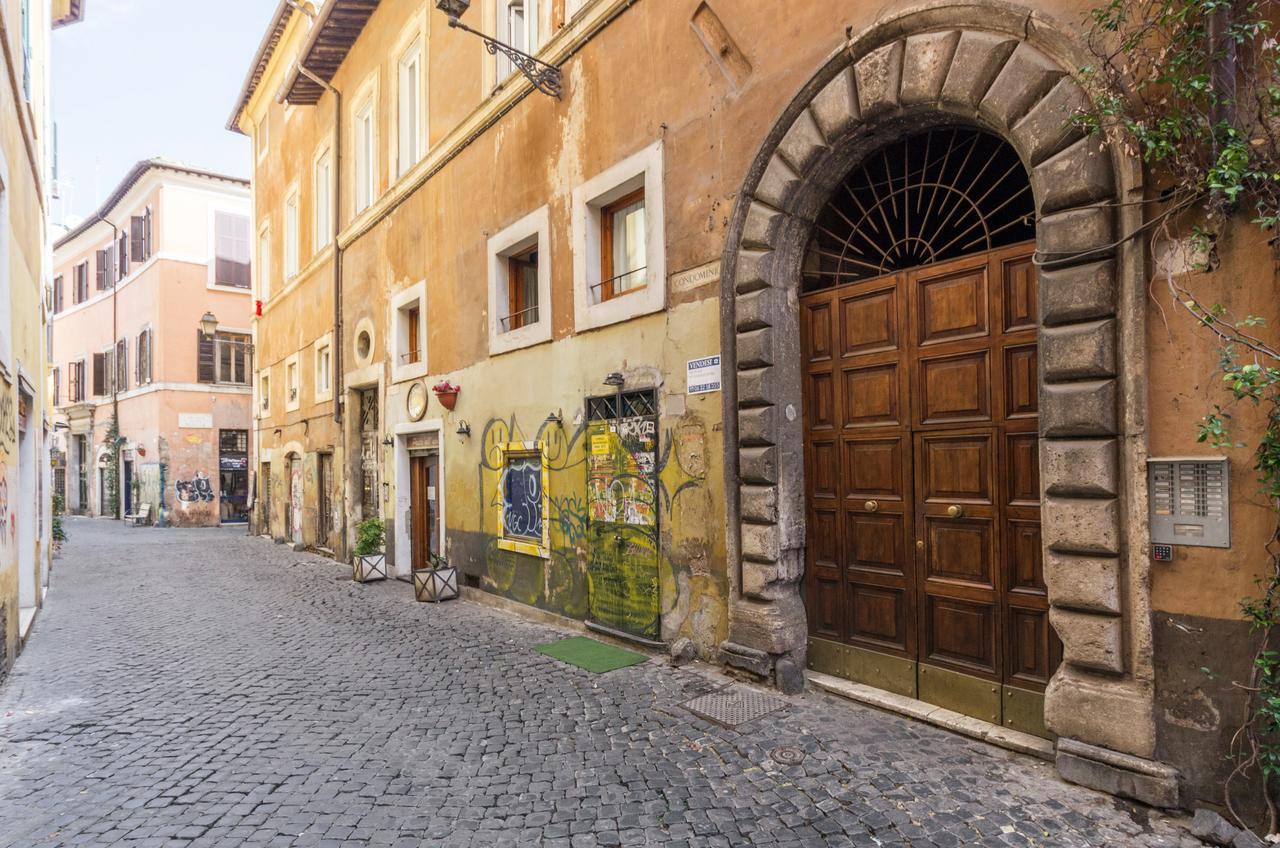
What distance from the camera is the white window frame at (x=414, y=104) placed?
1088 cm

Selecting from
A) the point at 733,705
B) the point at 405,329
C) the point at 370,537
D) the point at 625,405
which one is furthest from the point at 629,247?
the point at 370,537

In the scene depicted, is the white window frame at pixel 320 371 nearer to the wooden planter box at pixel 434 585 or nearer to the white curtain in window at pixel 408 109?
the white curtain in window at pixel 408 109

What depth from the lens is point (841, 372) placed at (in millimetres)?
5273

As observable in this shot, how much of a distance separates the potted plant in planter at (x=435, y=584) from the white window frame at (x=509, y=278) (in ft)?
9.72

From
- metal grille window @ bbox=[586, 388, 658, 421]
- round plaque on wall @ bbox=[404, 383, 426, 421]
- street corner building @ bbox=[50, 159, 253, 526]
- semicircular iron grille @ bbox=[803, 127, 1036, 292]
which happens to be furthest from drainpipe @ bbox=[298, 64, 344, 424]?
semicircular iron grille @ bbox=[803, 127, 1036, 292]

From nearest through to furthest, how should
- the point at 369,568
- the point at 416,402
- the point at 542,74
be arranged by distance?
the point at 542,74, the point at 416,402, the point at 369,568

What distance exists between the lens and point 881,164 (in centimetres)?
517

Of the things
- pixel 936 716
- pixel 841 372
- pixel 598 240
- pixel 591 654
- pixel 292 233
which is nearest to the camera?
pixel 936 716

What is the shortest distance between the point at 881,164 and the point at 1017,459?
2.27 metres

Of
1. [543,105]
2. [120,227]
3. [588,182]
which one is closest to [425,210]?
[543,105]

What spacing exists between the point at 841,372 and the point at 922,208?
1.21 metres

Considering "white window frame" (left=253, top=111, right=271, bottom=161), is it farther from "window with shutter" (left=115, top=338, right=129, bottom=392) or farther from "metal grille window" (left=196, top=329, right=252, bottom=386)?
"window with shutter" (left=115, top=338, right=129, bottom=392)

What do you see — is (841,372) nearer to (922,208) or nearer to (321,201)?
(922,208)

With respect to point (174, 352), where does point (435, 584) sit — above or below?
below
